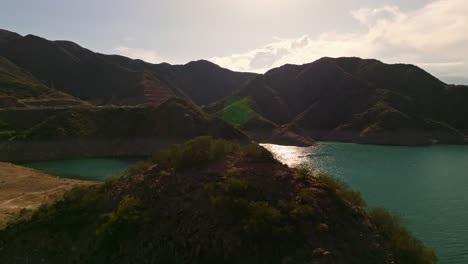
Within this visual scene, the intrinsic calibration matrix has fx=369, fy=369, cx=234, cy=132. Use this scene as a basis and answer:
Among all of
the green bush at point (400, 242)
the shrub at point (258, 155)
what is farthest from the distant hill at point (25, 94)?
the green bush at point (400, 242)

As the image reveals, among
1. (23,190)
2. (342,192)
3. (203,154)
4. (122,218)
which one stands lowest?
(23,190)

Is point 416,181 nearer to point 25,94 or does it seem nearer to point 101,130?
point 101,130

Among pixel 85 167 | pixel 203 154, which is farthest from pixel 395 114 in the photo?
pixel 203 154

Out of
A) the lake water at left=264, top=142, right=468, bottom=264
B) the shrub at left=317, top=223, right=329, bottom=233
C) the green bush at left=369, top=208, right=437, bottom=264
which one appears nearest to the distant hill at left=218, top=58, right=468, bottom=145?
the lake water at left=264, top=142, right=468, bottom=264

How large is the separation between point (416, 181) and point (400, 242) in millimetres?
55338

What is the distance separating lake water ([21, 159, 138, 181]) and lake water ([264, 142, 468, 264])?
1534 inches

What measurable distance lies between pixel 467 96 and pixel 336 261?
19594cm

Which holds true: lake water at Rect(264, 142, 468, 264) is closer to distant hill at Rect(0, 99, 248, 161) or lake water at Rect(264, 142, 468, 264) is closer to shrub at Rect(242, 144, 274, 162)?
shrub at Rect(242, 144, 274, 162)

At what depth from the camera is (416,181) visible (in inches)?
2940

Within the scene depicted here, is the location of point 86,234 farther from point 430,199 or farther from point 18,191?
point 430,199

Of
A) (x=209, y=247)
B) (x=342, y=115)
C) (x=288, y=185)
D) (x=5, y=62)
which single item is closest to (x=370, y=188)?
(x=288, y=185)

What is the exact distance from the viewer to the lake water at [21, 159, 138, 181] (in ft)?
261

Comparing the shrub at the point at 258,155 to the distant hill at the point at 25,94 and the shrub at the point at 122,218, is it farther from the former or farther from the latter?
the distant hill at the point at 25,94

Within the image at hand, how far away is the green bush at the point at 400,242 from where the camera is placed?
24.8 meters
